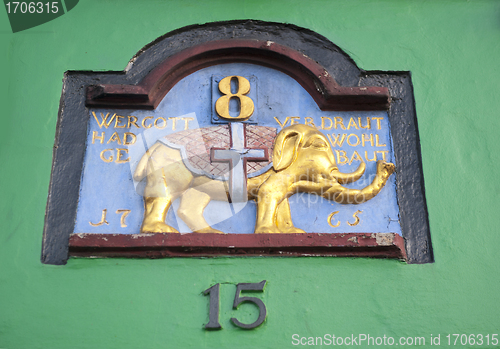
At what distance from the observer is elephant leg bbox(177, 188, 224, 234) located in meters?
4.26

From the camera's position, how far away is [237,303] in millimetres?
3982

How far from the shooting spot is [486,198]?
14.4ft

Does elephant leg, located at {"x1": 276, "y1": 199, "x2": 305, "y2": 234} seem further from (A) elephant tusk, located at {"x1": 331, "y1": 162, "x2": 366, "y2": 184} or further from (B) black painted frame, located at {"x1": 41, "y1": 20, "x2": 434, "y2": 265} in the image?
(B) black painted frame, located at {"x1": 41, "y1": 20, "x2": 434, "y2": 265}

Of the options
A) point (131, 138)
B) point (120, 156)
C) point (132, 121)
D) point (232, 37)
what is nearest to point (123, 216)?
point (120, 156)

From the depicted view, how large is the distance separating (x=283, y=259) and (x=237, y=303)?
40cm

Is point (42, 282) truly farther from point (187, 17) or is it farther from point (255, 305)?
point (187, 17)

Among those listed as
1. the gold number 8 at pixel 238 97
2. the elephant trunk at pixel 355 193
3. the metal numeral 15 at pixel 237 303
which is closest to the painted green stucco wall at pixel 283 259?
the metal numeral 15 at pixel 237 303

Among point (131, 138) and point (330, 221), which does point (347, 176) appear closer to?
point (330, 221)

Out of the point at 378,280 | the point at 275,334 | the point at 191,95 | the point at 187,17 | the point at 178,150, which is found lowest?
the point at 275,334

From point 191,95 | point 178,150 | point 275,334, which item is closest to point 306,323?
point 275,334

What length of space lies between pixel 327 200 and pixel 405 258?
63 cm

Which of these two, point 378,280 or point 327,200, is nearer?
point 378,280

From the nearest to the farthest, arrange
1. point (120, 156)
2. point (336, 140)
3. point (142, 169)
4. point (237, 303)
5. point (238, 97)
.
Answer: point (237, 303)
point (142, 169)
point (120, 156)
point (336, 140)
point (238, 97)

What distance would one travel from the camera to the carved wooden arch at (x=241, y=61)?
15.3 feet
